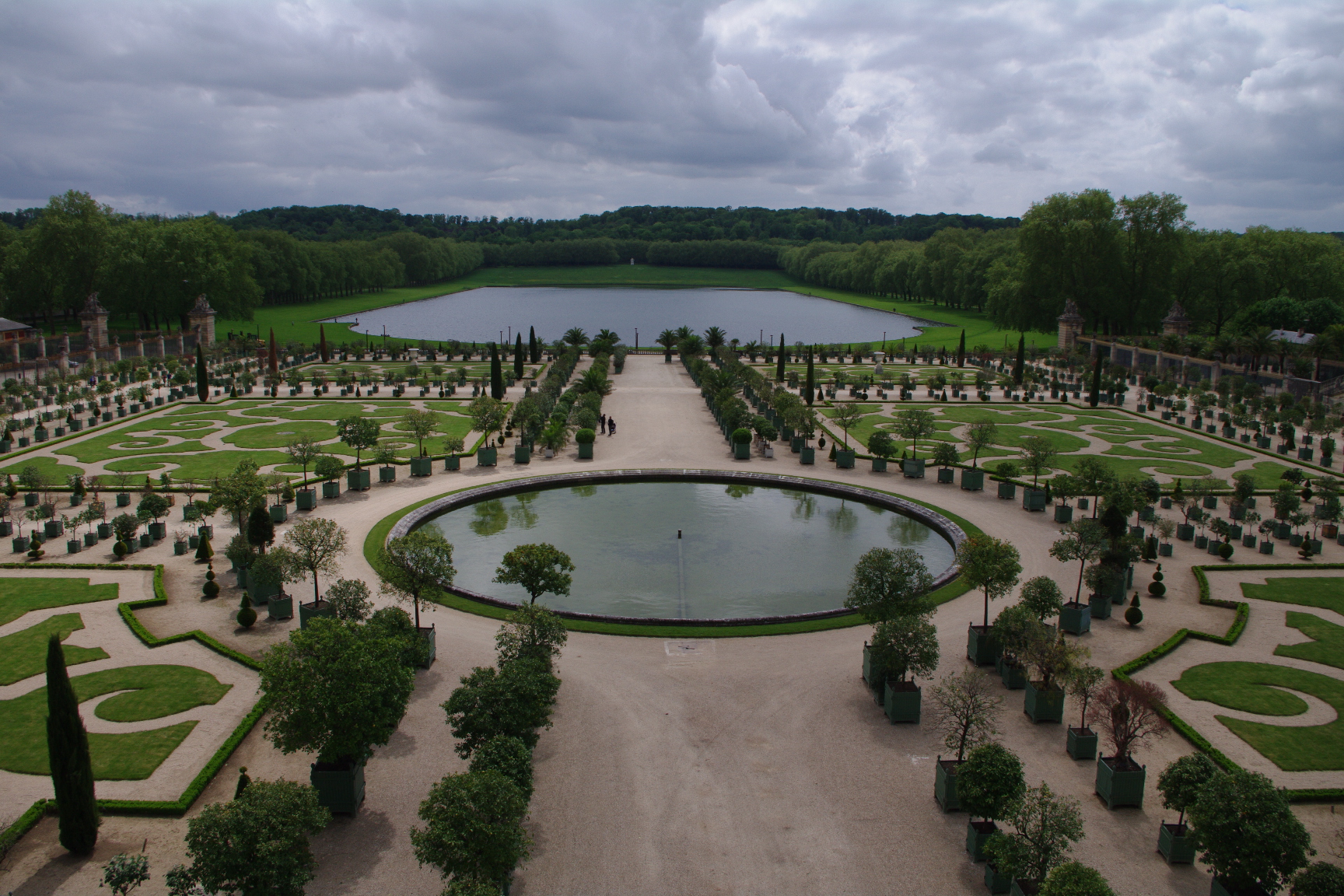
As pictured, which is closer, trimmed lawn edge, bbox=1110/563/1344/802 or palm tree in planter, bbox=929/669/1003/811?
palm tree in planter, bbox=929/669/1003/811

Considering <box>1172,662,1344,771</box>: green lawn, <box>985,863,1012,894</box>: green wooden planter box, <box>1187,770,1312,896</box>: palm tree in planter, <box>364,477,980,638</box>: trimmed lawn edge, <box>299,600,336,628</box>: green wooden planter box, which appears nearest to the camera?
<box>1187,770,1312,896</box>: palm tree in planter

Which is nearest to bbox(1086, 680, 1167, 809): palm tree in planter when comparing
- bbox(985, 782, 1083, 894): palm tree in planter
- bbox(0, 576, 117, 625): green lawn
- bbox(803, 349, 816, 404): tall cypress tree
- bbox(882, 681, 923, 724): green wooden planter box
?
bbox(985, 782, 1083, 894): palm tree in planter

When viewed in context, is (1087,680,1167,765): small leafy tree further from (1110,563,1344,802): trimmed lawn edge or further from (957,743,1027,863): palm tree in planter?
(957,743,1027,863): palm tree in planter

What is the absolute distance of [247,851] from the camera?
10852 millimetres

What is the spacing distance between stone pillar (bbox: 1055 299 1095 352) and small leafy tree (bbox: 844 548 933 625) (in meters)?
67.1

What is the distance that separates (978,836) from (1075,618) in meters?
9.36

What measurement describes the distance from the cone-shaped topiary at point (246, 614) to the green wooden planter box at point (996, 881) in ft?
53.4

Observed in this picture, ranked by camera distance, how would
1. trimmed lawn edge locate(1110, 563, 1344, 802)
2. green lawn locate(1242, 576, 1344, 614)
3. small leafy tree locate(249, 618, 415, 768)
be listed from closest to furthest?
small leafy tree locate(249, 618, 415, 768)
trimmed lawn edge locate(1110, 563, 1344, 802)
green lawn locate(1242, 576, 1344, 614)

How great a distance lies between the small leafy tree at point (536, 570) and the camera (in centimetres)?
1902

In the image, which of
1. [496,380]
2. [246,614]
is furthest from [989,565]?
[496,380]

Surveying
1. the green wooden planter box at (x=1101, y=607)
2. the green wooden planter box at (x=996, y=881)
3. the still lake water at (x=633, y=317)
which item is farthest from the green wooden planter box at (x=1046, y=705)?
the still lake water at (x=633, y=317)

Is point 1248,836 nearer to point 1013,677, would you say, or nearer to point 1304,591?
point 1013,677

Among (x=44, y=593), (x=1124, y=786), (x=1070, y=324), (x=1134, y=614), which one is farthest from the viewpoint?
(x=1070, y=324)

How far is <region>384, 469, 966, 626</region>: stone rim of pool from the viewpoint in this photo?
21.3 m
